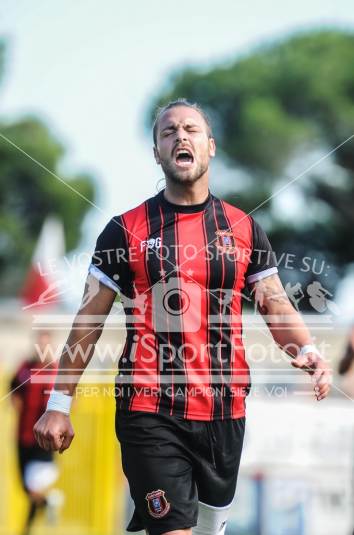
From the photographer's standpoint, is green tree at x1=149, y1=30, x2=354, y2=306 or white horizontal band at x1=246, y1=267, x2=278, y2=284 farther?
green tree at x1=149, y1=30, x2=354, y2=306

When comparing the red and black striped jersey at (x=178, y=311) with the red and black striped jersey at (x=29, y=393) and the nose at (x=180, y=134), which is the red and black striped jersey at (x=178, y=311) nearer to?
the nose at (x=180, y=134)

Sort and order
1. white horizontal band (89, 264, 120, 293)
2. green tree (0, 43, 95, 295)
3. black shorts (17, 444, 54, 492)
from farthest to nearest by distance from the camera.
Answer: green tree (0, 43, 95, 295) < black shorts (17, 444, 54, 492) < white horizontal band (89, 264, 120, 293)

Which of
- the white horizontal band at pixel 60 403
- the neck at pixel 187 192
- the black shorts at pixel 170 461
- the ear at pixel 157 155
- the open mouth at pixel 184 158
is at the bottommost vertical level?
the black shorts at pixel 170 461

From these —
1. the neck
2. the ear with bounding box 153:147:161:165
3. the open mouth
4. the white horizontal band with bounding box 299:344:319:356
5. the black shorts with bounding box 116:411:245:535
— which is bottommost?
the black shorts with bounding box 116:411:245:535

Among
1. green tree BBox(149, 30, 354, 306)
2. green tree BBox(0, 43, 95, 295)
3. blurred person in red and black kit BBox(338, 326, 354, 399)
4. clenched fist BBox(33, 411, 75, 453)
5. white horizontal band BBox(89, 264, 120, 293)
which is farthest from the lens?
green tree BBox(0, 43, 95, 295)

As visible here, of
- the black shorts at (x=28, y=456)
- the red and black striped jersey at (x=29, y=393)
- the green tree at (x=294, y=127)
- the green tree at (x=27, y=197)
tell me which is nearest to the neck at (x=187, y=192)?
the red and black striped jersey at (x=29, y=393)

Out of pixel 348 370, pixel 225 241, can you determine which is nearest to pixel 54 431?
pixel 225 241

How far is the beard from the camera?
4699 millimetres

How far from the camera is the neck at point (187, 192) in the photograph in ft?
15.7

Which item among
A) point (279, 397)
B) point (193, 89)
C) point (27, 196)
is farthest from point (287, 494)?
point (27, 196)

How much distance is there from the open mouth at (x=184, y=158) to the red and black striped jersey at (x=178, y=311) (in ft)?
0.76

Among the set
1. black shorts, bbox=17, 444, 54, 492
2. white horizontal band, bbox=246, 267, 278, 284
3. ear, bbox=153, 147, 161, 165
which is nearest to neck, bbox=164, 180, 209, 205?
ear, bbox=153, 147, 161, 165

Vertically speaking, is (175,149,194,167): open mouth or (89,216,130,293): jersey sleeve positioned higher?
(175,149,194,167): open mouth

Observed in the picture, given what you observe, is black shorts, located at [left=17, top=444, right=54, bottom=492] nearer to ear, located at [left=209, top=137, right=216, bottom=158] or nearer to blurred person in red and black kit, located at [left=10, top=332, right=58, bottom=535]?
blurred person in red and black kit, located at [left=10, top=332, right=58, bottom=535]
